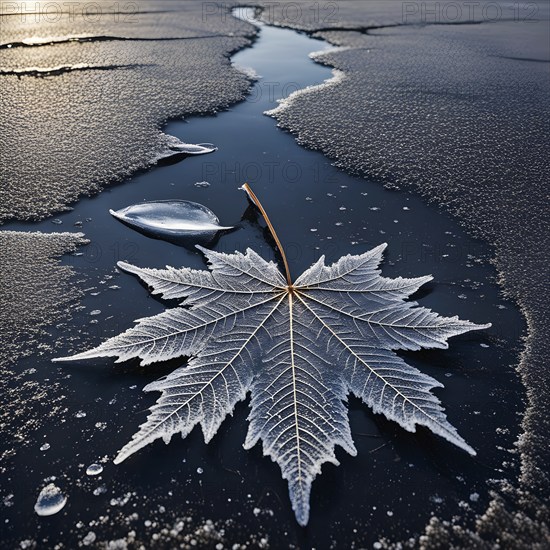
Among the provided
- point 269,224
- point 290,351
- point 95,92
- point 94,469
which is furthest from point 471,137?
point 94,469

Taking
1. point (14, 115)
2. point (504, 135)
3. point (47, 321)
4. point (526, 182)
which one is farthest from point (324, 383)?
point (14, 115)

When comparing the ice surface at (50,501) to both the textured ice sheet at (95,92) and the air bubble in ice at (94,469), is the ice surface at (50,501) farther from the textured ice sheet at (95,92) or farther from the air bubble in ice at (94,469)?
the textured ice sheet at (95,92)

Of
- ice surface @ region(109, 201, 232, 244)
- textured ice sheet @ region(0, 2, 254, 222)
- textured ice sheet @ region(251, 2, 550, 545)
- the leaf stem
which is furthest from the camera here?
textured ice sheet @ region(0, 2, 254, 222)

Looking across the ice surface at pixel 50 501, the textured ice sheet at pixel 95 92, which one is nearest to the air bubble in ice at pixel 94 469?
the ice surface at pixel 50 501

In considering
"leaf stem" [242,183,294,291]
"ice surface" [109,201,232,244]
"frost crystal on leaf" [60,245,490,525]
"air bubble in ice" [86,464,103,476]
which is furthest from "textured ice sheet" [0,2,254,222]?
"air bubble in ice" [86,464,103,476]

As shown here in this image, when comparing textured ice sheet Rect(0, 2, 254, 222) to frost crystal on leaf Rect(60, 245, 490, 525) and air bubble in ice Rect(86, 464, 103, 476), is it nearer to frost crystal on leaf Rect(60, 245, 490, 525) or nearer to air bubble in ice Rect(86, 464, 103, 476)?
frost crystal on leaf Rect(60, 245, 490, 525)

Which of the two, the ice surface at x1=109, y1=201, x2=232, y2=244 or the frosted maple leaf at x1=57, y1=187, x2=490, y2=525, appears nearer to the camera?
the frosted maple leaf at x1=57, y1=187, x2=490, y2=525
